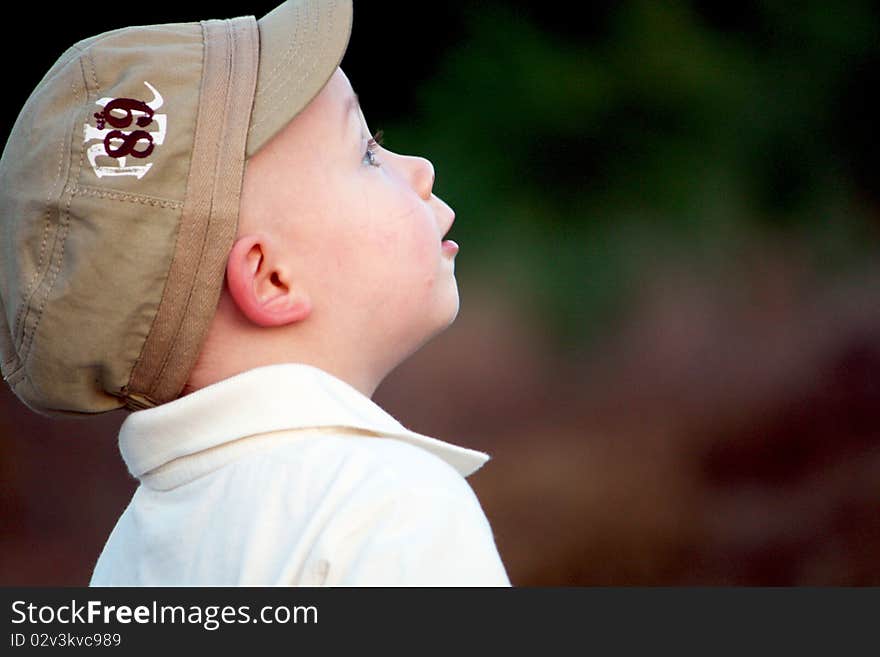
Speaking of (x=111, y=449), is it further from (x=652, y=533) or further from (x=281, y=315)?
(x=281, y=315)

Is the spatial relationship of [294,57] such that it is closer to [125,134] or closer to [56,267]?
[125,134]

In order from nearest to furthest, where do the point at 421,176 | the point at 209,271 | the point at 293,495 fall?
the point at 293,495 → the point at 209,271 → the point at 421,176

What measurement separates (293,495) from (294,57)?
1.28 ft

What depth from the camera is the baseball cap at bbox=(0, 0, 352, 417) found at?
3.65 ft

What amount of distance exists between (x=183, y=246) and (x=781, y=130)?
281 centimetres

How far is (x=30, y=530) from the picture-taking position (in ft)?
10.2

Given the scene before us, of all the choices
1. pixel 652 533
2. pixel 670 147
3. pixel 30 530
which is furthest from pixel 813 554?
pixel 30 530

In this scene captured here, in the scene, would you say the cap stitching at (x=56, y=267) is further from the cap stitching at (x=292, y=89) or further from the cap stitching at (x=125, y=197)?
the cap stitching at (x=292, y=89)

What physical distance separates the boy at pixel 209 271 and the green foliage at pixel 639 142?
7.64 feet

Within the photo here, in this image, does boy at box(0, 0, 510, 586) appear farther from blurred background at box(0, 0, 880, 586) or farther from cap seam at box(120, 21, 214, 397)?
blurred background at box(0, 0, 880, 586)

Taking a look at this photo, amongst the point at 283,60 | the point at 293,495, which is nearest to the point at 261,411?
the point at 293,495

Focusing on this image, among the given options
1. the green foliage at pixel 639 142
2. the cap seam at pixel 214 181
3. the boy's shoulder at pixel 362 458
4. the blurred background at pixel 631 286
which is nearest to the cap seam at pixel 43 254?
the cap seam at pixel 214 181

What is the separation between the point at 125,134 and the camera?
112 cm

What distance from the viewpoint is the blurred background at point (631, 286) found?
321 centimetres
